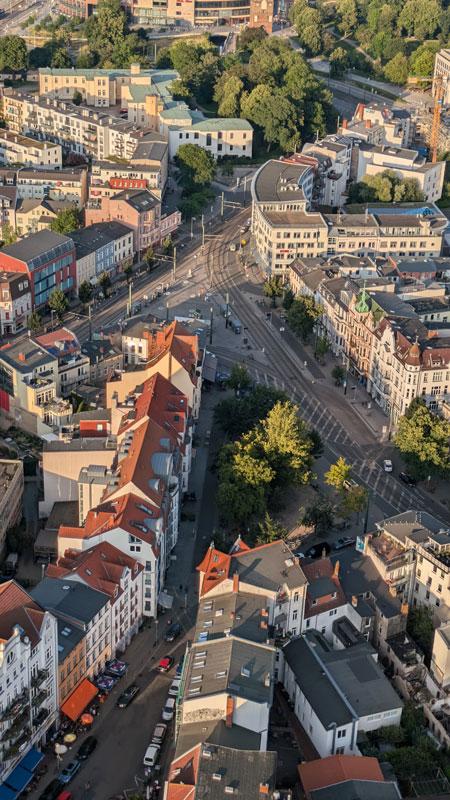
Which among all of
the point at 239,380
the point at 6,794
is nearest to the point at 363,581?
the point at 6,794

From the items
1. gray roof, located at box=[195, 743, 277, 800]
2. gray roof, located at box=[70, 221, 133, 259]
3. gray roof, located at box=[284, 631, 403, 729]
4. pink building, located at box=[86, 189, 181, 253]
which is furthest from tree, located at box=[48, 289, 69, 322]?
gray roof, located at box=[195, 743, 277, 800]

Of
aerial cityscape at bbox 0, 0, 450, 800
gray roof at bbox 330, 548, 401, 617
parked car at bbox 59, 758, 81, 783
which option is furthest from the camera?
gray roof at bbox 330, 548, 401, 617

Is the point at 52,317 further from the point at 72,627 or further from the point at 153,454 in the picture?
the point at 72,627

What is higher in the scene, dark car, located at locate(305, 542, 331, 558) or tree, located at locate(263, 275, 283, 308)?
tree, located at locate(263, 275, 283, 308)

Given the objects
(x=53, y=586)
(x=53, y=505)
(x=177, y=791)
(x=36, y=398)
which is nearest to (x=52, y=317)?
(x=36, y=398)

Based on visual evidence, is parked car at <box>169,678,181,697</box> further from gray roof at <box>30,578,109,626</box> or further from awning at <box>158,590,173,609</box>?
awning at <box>158,590,173,609</box>

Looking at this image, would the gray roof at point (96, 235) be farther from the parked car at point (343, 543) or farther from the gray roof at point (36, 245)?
the parked car at point (343, 543)

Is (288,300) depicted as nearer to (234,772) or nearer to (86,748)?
(86,748)
